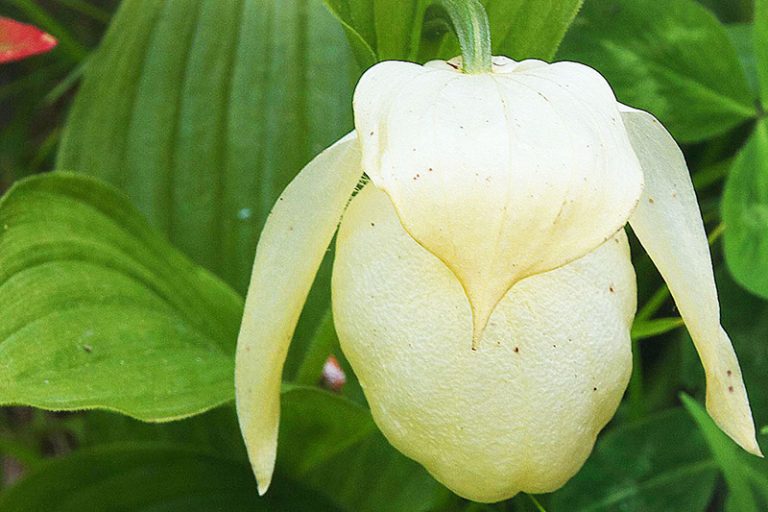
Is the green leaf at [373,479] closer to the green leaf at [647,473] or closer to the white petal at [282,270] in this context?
the green leaf at [647,473]

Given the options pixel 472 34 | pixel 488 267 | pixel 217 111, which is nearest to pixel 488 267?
pixel 488 267

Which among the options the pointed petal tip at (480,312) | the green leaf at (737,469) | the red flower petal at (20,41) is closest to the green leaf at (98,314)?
the red flower petal at (20,41)

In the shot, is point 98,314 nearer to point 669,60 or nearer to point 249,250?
point 249,250

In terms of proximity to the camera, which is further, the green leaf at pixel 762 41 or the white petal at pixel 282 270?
the green leaf at pixel 762 41

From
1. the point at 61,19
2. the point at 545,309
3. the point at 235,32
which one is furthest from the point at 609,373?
A: the point at 61,19

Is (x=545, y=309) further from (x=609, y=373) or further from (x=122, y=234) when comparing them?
(x=122, y=234)

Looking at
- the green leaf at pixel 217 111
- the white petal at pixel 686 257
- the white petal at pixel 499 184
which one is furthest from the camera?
the green leaf at pixel 217 111

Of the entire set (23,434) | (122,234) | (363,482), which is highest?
(122,234)

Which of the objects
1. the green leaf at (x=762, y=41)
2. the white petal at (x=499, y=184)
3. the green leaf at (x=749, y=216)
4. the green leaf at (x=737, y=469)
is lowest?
the green leaf at (x=737, y=469)
